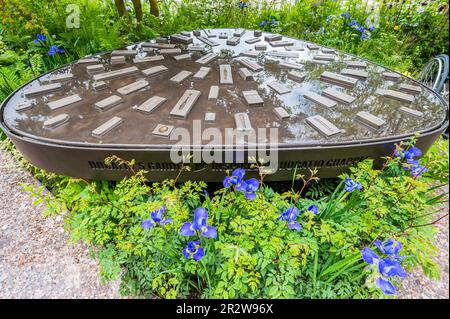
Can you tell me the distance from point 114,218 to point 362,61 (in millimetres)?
3366

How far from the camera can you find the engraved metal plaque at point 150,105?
7.62 ft

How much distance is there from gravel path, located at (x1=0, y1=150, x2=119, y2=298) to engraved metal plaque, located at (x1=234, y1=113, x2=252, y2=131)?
162cm

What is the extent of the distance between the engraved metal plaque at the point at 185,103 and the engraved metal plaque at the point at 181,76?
277 mm

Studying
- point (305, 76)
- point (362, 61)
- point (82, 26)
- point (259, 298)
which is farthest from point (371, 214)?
point (82, 26)

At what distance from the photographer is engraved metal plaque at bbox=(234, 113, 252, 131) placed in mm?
Answer: 2152

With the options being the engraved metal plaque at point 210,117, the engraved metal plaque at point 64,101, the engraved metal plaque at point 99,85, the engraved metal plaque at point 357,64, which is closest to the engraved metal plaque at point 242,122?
the engraved metal plaque at point 210,117

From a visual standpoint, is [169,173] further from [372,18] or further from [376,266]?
[372,18]

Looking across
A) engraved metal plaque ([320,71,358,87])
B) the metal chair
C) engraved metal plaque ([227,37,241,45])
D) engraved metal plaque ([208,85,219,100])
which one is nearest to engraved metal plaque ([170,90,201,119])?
engraved metal plaque ([208,85,219,100])

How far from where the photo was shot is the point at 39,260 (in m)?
2.35

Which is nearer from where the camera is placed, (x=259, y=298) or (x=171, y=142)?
(x=259, y=298)

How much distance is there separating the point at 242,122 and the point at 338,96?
103cm

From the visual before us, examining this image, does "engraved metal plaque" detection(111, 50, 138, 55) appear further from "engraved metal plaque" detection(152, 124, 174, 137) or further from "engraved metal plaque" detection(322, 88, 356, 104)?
"engraved metal plaque" detection(322, 88, 356, 104)

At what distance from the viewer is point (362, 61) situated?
3299mm

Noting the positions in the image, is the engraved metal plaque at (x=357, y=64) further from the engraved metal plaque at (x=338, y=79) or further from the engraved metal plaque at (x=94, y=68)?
the engraved metal plaque at (x=94, y=68)
